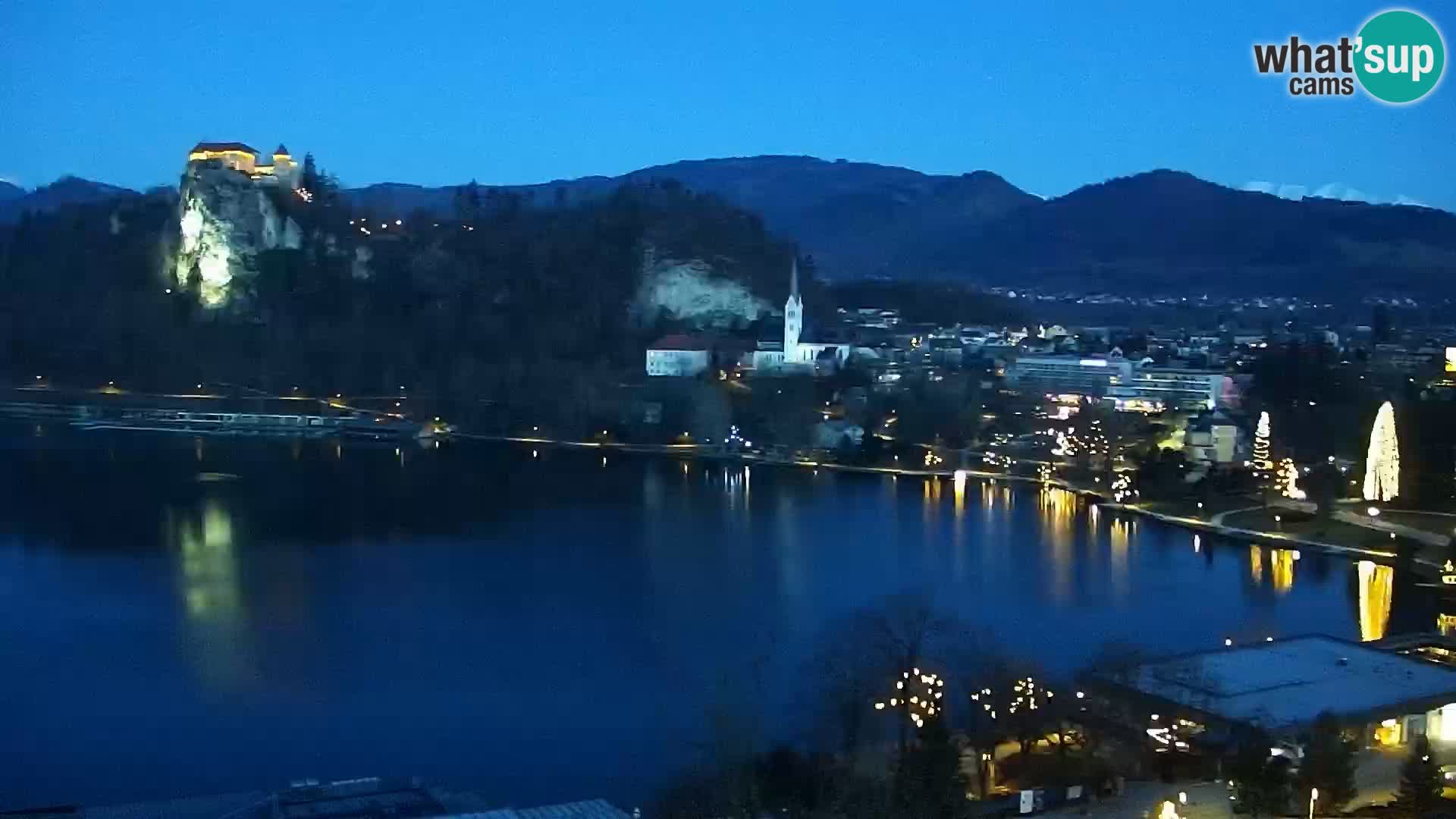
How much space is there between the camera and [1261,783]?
3.50 metres

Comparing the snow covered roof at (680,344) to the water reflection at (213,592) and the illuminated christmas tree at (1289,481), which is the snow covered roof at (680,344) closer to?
the illuminated christmas tree at (1289,481)

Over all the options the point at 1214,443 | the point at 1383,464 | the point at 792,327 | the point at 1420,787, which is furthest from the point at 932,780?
the point at 792,327

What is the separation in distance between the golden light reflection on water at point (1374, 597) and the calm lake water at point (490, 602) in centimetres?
3

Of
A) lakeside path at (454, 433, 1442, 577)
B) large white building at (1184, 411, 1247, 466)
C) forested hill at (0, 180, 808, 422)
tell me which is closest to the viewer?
lakeside path at (454, 433, 1442, 577)

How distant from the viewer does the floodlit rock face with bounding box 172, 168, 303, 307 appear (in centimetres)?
1817

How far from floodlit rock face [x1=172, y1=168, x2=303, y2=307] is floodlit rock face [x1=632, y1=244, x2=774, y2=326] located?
15.2 feet

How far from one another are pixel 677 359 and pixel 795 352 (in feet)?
4.65

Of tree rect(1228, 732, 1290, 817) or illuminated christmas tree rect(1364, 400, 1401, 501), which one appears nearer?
tree rect(1228, 732, 1290, 817)

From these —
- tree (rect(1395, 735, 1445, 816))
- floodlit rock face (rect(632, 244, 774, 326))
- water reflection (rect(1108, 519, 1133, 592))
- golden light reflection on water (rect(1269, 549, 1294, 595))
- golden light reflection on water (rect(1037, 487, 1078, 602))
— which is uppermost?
floodlit rock face (rect(632, 244, 774, 326))

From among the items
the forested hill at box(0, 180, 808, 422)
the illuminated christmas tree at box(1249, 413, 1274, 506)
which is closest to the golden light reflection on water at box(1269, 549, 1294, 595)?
the illuminated christmas tree at box(1249, 413, 1274, 506)

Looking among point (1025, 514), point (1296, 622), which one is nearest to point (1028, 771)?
point (1296, 622)

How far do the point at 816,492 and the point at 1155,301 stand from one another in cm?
2166

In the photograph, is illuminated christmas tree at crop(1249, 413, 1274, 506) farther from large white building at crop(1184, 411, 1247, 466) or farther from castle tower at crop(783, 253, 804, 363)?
castle tower at crop(783, 253, 804, 363)

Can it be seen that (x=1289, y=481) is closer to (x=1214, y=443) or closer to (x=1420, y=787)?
(x=1214, y=443)
